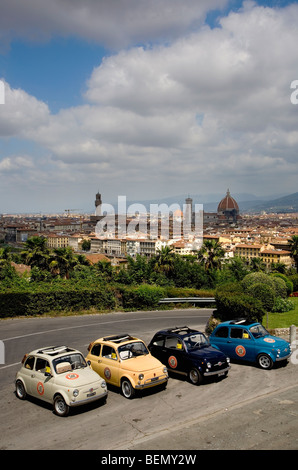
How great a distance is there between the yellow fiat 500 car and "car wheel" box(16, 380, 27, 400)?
2.03 meters

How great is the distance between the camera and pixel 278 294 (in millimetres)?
22406

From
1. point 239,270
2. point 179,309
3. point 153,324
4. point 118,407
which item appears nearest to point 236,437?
point 118,407

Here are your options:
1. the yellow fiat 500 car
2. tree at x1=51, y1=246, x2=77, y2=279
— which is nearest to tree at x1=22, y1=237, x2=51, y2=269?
tree at x1=51, y1=246, x2=77, y2=279

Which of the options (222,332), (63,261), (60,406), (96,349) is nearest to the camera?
(60,406)

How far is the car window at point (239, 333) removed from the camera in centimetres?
1364

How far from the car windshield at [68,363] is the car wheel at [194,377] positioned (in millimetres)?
3187

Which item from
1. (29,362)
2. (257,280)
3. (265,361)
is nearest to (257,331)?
(265,361)

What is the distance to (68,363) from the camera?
1049 centimetres

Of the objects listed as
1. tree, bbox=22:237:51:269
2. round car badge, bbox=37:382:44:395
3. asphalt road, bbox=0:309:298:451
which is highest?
tree, bbox=22:237:51:269

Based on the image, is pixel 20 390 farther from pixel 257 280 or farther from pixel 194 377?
pixel 257 280

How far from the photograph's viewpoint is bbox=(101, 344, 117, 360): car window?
11.6 meters

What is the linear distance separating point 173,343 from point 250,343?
8.88 ft

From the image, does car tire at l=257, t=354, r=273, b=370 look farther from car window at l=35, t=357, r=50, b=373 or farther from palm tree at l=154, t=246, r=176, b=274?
palm tree at l=154, t=246, r=176, b=274
